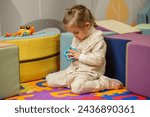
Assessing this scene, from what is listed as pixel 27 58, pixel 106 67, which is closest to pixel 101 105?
pixel 106 67

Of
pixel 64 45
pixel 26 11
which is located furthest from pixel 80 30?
pixel 26 11

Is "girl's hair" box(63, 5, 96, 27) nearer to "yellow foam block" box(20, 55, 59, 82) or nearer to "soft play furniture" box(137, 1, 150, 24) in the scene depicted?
"yellow foam block" box(20, 55, 59, 82)

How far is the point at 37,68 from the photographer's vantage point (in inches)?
61.2

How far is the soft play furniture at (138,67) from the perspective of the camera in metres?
1.20

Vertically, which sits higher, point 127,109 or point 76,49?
point 76,49

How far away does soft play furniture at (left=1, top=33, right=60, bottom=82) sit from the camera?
1.50 meters

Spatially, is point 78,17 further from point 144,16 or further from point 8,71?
point 144,16

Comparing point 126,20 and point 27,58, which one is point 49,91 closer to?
point 27,58

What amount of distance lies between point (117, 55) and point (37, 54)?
453 millimetres

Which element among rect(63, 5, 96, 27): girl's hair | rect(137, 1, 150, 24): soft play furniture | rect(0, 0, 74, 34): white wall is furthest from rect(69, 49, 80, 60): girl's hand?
rect(137, 1, 150, 24): soft play furniture

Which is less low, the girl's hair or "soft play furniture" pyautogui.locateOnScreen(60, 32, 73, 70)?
the girl's hair

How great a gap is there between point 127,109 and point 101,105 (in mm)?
96

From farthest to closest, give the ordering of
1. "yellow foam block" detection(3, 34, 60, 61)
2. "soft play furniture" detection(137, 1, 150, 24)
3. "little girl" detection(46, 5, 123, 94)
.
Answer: "soft play furniture" detection(137, 1, 150, 24)
"yellow foam block" detection(3, 34, 60, 61)
"little girl" detection(46, 5, 123, 94)

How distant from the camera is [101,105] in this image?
0.99m
